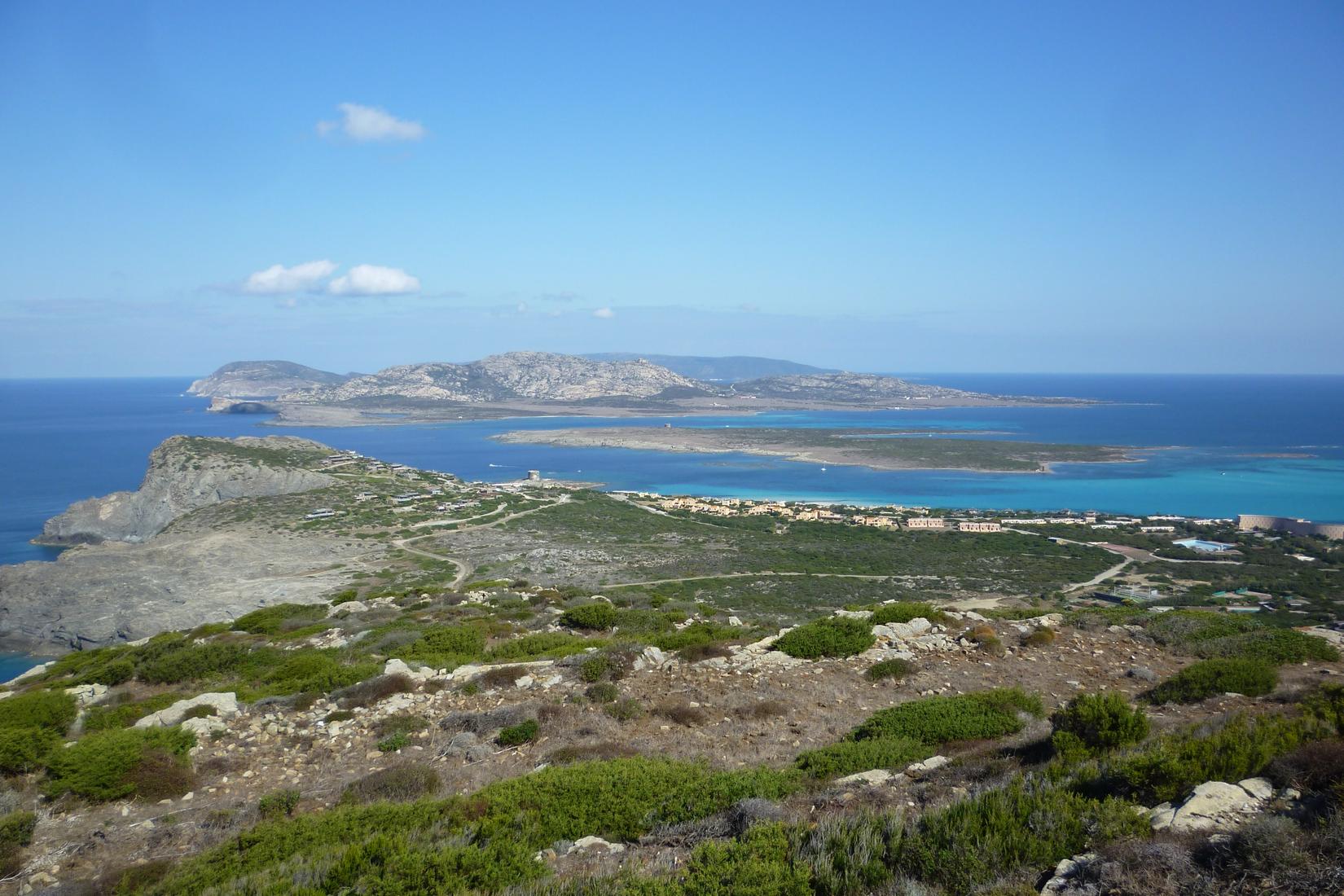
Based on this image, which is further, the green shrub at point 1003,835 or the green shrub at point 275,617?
the green shrub at point 275,617

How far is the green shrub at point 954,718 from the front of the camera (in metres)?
8.15

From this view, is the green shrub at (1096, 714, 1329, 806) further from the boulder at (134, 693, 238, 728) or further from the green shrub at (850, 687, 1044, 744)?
the boulder at (134, 693, 238, 728)

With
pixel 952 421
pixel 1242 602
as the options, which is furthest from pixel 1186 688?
pixel 952 421

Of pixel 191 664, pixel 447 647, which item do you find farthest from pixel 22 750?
pixel 447 647

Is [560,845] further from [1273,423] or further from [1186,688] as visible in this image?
[1273,423]

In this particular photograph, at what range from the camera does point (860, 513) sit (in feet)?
204

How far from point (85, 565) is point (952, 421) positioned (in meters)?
166

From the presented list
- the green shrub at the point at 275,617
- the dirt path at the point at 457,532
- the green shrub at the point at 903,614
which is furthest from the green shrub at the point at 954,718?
the dirt path at the point at 457,532

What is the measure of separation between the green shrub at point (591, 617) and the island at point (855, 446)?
8808 cm

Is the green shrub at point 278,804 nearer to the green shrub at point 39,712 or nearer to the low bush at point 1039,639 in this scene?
the green shrub at point 39,712

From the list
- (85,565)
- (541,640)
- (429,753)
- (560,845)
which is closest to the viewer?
(560,845)

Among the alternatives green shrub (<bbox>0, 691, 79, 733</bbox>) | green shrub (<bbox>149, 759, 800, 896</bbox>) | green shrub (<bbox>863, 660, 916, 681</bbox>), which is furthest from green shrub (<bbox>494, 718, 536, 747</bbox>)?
green shrub (<bbox>0, 691, 79, 733</bbox>)

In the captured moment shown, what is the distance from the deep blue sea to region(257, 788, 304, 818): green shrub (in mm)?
34676

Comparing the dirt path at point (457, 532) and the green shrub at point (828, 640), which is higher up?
the green shrub at point (828, 640)
